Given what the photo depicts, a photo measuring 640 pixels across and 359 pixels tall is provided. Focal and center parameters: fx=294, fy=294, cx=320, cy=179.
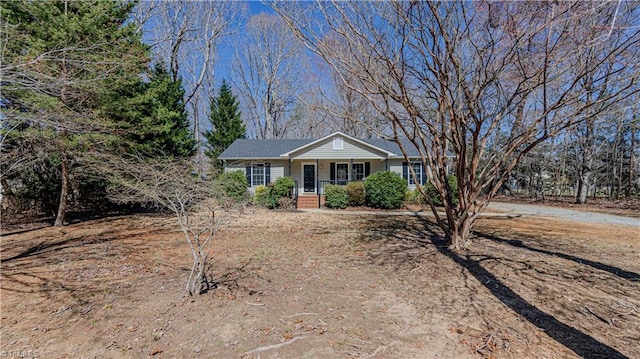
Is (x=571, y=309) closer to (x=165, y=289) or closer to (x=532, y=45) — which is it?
(x=532, y=45)

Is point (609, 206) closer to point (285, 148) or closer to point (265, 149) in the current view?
point (285, 148)

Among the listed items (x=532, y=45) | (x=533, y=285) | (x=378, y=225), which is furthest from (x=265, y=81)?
(x=533, y=285)

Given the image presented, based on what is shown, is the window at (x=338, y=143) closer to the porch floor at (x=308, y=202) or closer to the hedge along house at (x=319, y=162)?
the hedge along house at (x=319, y=162)

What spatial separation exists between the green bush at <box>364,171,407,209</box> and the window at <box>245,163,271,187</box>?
6.66 metres

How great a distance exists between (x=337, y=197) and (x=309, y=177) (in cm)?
441

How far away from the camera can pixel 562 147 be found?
19484 millimetres

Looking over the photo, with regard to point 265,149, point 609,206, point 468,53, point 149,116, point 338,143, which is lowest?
point 609,206

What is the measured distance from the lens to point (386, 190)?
542 inches

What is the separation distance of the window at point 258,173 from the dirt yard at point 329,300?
10990 mm

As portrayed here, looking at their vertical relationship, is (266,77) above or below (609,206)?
above

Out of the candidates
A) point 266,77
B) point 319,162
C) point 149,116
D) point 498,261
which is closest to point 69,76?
point 149,116

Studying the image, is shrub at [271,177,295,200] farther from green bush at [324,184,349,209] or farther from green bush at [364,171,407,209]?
green bush at [364,171,407,209]

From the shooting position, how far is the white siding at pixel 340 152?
17094mm

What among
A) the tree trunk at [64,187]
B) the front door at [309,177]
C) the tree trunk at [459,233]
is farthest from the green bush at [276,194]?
the tree trunk at [459,233]
